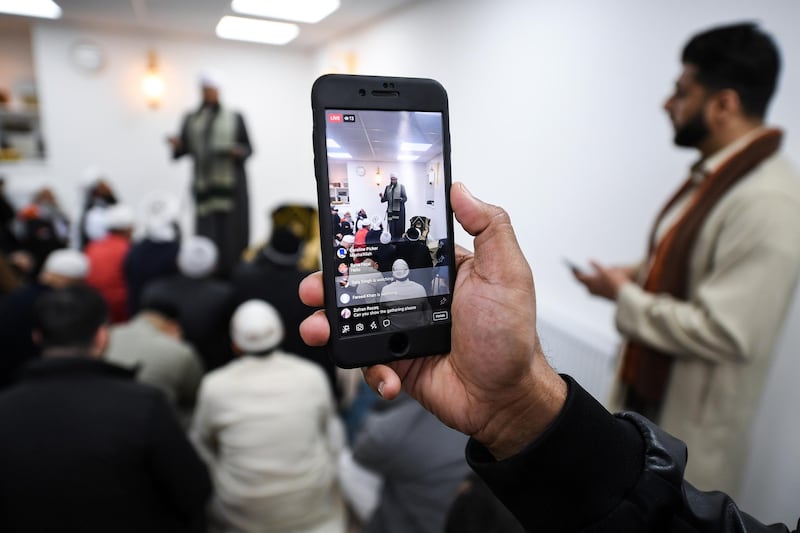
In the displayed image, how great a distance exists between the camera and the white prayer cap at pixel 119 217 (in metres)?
2.37

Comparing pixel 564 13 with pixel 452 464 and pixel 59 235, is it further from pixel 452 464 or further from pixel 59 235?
pixel 59 235

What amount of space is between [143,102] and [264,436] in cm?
90

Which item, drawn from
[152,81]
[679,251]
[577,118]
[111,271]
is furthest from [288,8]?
[111,271]

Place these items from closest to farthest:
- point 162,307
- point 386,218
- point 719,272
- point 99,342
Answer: point 386,218, point 719,272, point 99,342, point 162,307

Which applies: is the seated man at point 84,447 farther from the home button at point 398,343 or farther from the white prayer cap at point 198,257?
the home button at point 398,343

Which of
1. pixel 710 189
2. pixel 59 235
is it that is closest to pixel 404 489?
pixel 710 189

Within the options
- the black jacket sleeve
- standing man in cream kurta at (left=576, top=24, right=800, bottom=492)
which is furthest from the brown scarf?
the black jacket sleeve

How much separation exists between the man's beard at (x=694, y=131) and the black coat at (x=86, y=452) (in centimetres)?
129

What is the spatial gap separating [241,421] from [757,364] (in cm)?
124

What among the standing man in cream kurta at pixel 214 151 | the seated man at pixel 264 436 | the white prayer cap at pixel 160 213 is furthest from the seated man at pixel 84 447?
the white prayer cap at pixel 160 213

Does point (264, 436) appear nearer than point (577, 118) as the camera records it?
Yes

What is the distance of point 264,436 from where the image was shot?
4.55 feet

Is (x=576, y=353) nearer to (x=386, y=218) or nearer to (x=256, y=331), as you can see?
(x=386, y=218)

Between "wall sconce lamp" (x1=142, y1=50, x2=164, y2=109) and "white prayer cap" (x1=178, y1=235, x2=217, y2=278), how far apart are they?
0.66 metres
